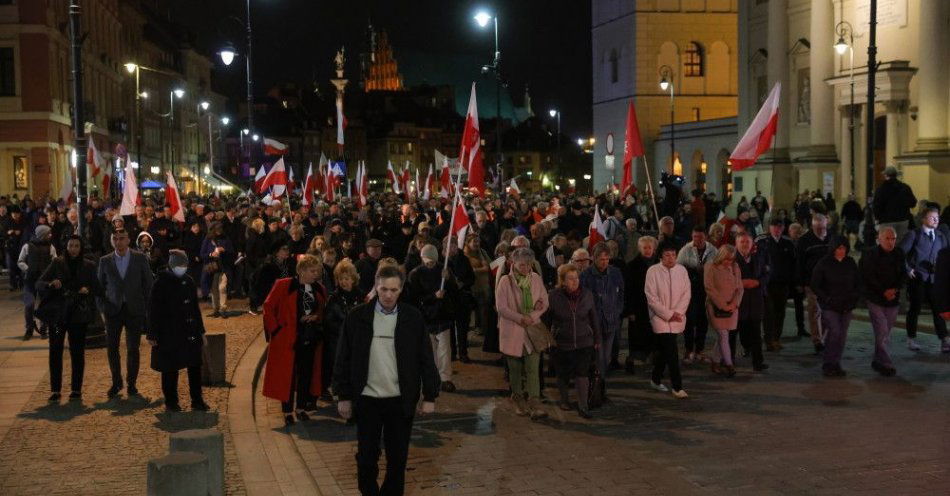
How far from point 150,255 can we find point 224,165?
114249 mm

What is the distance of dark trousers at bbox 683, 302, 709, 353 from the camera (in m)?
14.4

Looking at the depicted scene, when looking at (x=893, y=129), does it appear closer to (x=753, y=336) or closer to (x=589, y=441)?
(x=753, y=336)

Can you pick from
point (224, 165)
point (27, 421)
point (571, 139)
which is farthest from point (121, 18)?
point (571, 139)

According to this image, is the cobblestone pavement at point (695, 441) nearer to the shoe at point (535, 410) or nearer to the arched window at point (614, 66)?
the shoe at point (535, 410)

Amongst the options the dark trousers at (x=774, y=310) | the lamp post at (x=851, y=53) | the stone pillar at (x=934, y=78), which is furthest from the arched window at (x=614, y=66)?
the dark trousers at (x=774, y=310)

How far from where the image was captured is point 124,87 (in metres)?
73.6

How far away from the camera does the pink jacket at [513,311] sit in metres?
11.4

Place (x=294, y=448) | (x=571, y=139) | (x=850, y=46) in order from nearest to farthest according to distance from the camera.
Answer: (x=294, y=448)
(x=850, y=46)
(x=571, y=139)

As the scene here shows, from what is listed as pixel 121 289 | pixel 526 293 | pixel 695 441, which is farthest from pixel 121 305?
pixel 695 441

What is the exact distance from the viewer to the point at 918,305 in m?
15.7

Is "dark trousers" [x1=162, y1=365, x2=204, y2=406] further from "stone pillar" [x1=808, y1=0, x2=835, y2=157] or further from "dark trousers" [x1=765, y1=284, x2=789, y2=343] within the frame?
"stone pillar" [x1=808, y1=0, x2=835, y2=157]

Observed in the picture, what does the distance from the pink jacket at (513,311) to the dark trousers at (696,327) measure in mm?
3432

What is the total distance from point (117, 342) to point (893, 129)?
31413 mm

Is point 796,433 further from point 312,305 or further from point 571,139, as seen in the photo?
point 571,139
